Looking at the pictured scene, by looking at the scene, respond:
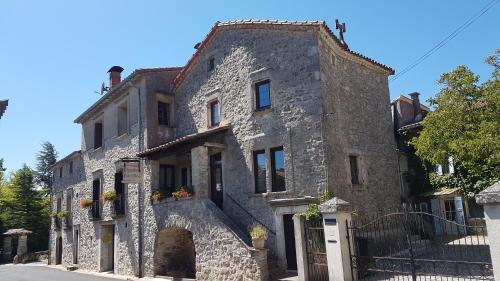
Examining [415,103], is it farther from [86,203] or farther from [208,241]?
[86,203]

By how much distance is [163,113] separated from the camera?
1919 cm

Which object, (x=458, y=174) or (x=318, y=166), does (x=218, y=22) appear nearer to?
(x=318, y=166)

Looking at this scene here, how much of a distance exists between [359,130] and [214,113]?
6093mm

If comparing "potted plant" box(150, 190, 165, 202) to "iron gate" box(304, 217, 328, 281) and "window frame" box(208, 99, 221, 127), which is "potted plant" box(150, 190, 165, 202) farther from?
"iron gate" box(304, 217, 328, 281)

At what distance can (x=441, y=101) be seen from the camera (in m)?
12.0

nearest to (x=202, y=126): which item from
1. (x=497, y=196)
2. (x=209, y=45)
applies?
(x=209, y=45)

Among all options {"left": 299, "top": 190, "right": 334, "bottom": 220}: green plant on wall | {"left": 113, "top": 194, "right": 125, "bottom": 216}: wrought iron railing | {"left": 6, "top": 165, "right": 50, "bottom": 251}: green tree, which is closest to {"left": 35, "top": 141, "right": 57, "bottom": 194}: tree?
{"left": 6, "top": 165, "right": 50, "bottom": 251}: green tree

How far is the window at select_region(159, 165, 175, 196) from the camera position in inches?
730

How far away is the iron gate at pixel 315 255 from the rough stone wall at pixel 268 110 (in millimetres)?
2372

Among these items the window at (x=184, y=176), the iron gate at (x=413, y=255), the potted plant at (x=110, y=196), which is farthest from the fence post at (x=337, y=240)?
the potted plant at (x=110, y=196)

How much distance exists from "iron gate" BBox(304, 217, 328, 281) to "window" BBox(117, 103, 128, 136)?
1328 centimetres

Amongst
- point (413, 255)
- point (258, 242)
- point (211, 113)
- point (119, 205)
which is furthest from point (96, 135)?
point (413, 255)

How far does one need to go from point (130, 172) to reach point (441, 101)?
12.7m

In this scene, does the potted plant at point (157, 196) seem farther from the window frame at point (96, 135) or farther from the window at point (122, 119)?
the window frame at point (96, 135)
